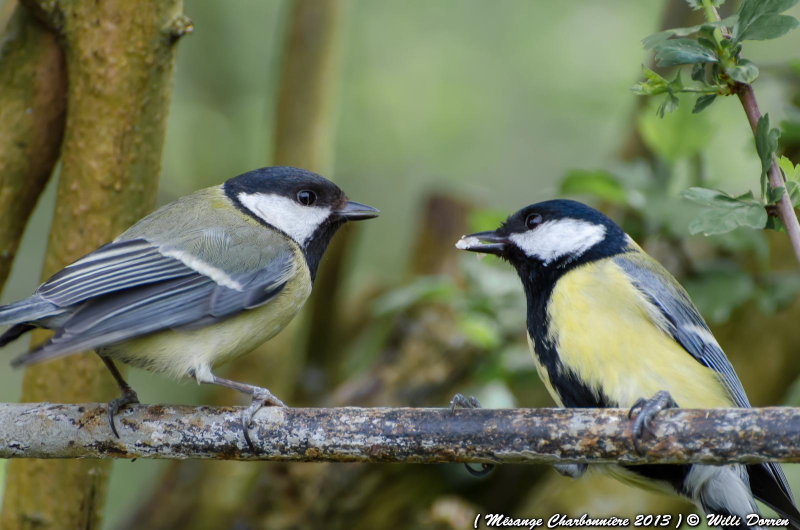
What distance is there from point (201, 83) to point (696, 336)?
3792 mm

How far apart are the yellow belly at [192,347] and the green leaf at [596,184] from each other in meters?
1.30

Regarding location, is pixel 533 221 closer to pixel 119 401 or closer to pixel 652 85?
pixel 652 85

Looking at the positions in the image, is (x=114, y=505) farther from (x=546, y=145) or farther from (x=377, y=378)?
(x=546, y=145)

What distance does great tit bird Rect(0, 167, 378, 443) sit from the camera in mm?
1804

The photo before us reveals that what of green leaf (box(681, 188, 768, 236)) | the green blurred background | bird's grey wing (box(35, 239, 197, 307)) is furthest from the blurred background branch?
the green blurred background

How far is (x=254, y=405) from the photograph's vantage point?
1761 mm

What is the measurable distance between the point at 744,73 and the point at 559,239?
816 millimetres

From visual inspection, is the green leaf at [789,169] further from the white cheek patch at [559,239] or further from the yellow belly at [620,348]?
the white cheek patch at [559,239]

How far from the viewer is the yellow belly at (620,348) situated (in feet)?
6.07

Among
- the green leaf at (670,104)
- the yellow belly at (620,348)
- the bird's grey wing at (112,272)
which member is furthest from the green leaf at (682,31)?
the bird's grey wing at (112,272)

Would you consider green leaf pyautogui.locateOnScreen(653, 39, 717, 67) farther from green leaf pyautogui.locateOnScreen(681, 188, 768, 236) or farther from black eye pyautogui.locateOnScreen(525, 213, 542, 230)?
black eye pyautogui.locateOnScreen(525, 213, 542, 230)

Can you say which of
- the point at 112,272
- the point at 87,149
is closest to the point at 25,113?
the point at 87,149

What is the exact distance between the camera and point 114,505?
5.01 meters

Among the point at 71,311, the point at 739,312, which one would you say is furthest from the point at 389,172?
the point at 71,311
